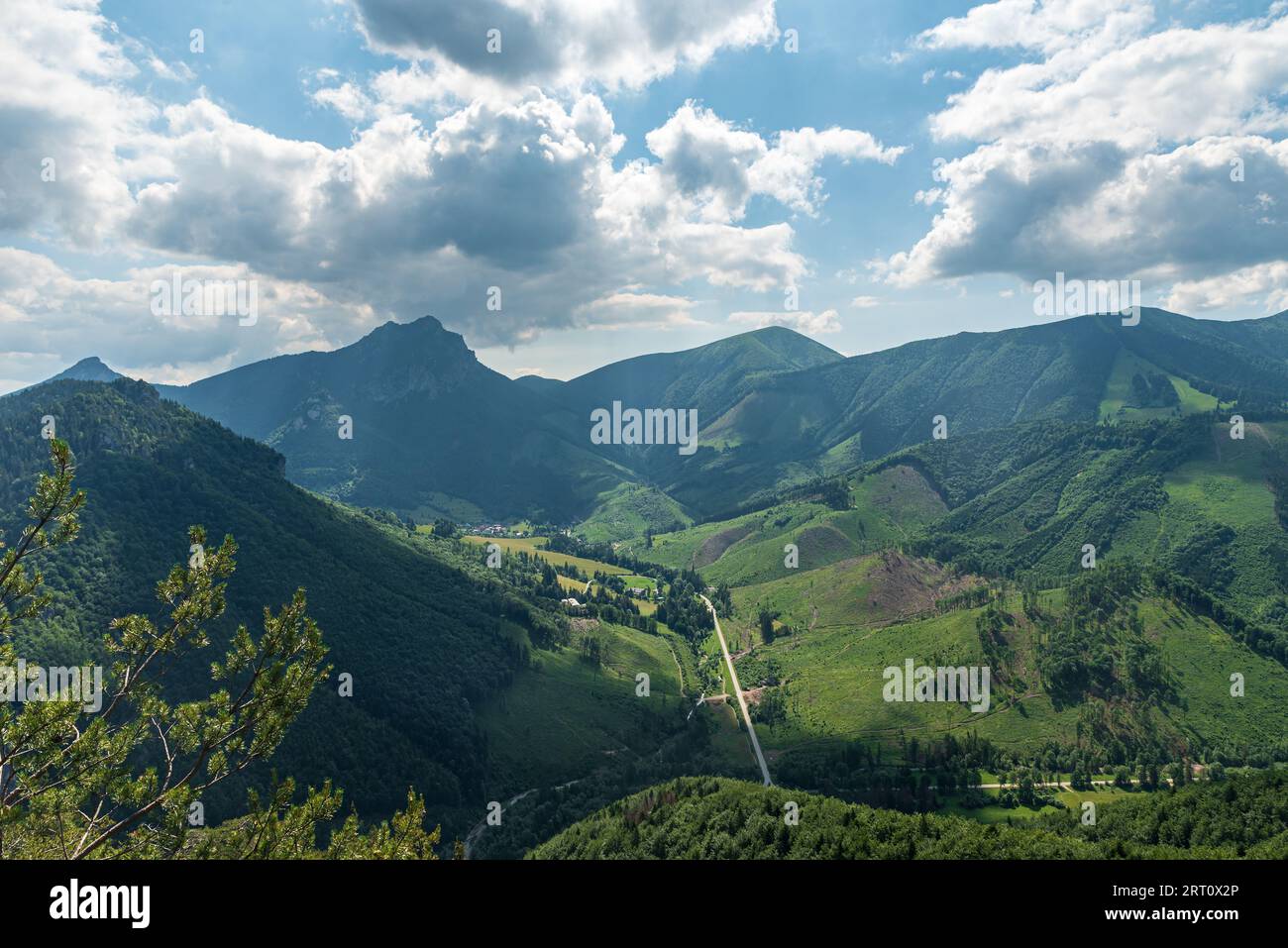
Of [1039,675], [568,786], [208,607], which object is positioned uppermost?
[208,607]

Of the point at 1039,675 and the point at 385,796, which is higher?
the point at 1039,675

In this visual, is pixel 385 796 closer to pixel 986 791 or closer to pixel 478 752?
pixel 478 752

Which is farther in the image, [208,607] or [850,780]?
[850,780]

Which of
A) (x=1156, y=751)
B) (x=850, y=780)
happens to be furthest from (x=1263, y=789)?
(x=850, y=780)

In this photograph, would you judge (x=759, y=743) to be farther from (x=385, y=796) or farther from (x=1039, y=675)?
(x=385, y=796)
